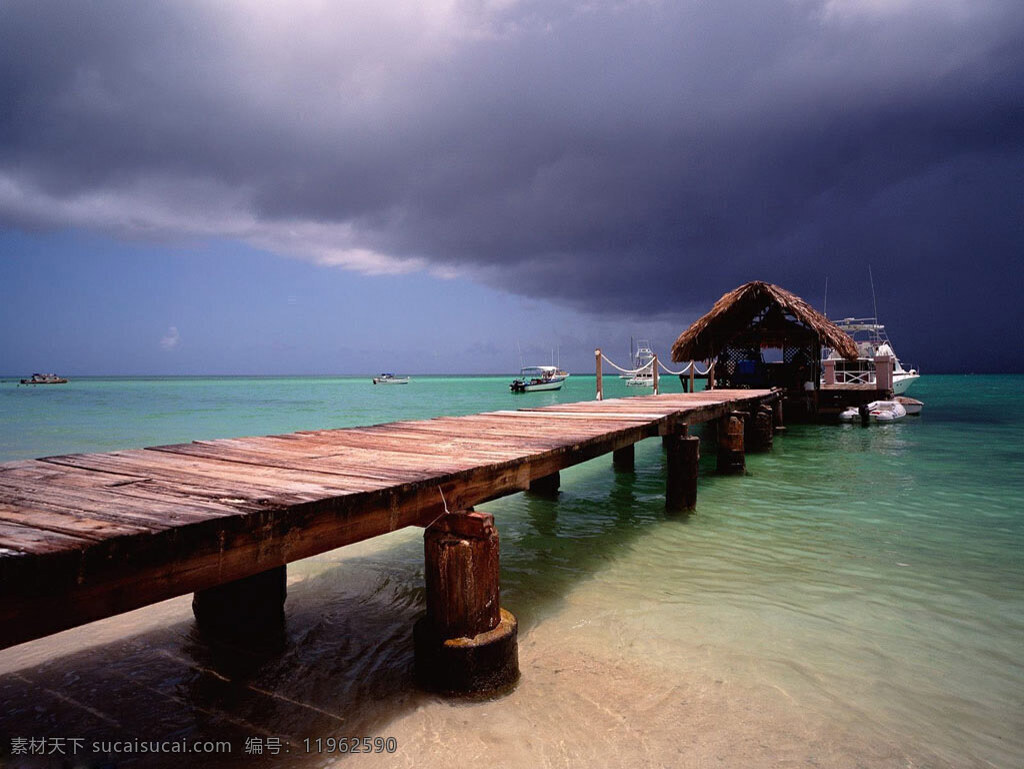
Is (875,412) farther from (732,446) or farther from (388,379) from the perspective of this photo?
(388,379)

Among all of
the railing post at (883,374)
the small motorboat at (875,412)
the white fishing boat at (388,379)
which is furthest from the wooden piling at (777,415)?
the white fishing boat at (388,379)

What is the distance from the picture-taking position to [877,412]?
22562mm

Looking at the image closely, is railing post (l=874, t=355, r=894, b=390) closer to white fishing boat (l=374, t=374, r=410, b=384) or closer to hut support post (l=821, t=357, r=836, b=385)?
hut support post (l=821, t=357, r=836, b=385)

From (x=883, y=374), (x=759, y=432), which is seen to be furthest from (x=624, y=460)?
(x=883, y=374)

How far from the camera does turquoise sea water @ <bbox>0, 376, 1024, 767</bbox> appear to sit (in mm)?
2955

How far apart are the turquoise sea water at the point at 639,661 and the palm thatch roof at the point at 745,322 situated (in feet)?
42.6

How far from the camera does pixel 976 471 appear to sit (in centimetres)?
1159

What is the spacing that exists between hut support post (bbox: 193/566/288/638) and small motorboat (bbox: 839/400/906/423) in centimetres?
2282

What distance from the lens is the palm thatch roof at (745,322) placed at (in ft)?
62.8

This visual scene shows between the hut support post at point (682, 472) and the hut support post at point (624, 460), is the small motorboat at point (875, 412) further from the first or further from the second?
the hut support post at point (682, 472)

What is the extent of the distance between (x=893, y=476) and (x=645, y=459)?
525 centimetres

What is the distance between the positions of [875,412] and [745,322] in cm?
690

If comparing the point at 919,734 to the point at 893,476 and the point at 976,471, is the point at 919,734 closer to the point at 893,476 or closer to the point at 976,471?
the point at 893,476

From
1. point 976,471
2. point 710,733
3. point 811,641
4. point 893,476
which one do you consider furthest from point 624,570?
point 976,471
